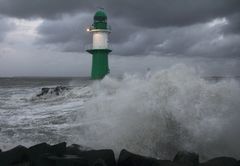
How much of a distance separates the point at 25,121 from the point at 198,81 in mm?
5365

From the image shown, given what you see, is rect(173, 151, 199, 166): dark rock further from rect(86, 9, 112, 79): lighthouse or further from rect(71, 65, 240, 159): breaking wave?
rect(86, 9, 112, 79): lighthouse

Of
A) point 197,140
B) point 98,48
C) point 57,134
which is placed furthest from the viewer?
point 98,48

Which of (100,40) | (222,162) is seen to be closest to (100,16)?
(100,40)

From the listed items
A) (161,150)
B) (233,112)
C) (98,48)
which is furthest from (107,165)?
(98,48)

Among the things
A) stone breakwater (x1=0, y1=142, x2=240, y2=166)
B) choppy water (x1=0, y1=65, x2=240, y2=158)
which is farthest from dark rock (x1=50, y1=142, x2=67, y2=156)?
choppy water (x1=0, y1=65, x2=240, y2=158)

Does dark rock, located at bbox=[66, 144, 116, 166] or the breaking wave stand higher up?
the breaking wave

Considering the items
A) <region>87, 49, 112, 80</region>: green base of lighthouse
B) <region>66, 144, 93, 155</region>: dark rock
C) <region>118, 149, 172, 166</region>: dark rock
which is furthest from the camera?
<region>87, 49, 112, 80</region>: green base of lighthouse

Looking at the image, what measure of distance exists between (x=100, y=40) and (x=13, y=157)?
52.3 feet

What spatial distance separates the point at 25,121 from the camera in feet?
34.0

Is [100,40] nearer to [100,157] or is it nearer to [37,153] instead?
[37,153]

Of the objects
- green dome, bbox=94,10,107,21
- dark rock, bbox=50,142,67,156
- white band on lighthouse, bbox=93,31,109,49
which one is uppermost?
green dome, bbox=94,10,107,21

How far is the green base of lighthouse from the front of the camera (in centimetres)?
2039

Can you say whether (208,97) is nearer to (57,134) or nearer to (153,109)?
(153,109)

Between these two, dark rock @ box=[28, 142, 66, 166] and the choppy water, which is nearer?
dark rock @ box=[28, 142, 66, 166]
